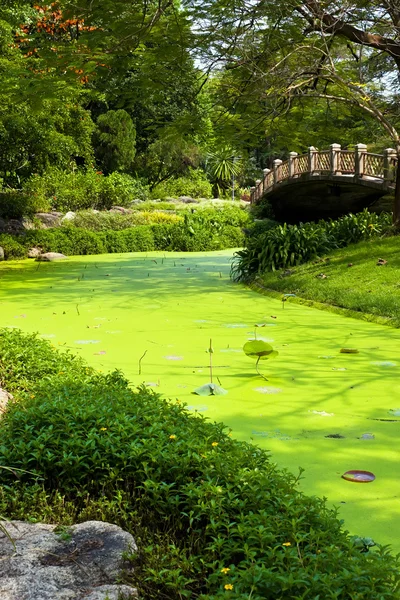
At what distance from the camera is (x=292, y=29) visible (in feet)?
37.7

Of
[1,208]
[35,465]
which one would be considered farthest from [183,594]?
[1,208]

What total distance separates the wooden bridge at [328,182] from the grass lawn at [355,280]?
5.49 meters

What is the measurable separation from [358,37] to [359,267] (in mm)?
4019

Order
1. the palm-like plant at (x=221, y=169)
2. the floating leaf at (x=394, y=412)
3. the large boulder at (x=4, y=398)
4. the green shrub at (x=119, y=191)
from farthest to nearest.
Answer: the palm-like plant at (x=221, y=169)
the green shrub at (x=119, y=191)
the floating leaf at (x=394, y=412)
the large boulder at (x=4, y=398)

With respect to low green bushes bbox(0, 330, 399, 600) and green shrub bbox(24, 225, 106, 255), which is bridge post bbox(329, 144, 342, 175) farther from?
low green bushes bbox(0, 330, 399, 600)

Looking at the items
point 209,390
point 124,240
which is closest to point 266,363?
point 209,390

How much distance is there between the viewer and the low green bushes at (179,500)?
6.63 ft

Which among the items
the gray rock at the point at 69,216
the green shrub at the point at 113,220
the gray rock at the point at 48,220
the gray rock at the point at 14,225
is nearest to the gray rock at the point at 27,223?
the gray rock at the point at 14,225

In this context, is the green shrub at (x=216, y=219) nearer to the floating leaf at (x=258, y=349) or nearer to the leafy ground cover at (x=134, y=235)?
the leafy ground cover at (x=134, y=235)

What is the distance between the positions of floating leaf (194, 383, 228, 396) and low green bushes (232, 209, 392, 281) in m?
7.79

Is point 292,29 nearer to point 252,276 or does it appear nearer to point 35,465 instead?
point 252,276

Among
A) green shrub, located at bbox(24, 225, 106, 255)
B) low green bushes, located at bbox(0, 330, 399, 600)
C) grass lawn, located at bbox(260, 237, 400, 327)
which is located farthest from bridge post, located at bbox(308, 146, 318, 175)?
low green bushes, located at bbox(0, 330, 399, 600)

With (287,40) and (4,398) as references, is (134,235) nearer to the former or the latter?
(287,40)

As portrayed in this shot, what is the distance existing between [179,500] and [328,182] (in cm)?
1771
